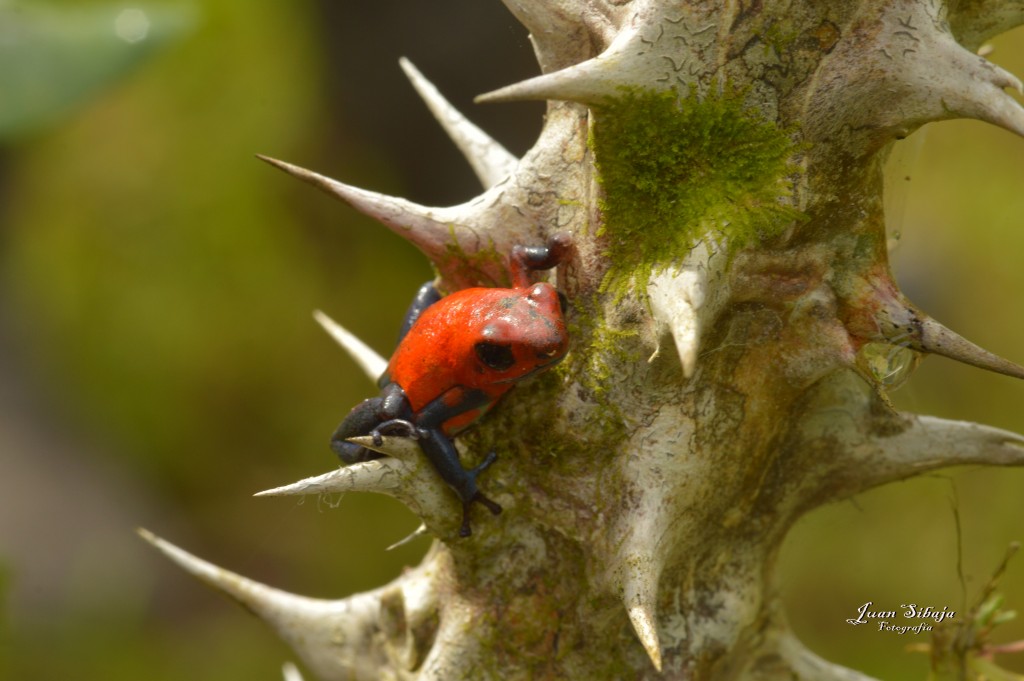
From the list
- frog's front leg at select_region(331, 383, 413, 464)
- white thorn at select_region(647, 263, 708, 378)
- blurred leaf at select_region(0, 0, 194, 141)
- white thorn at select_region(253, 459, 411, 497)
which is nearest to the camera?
white thorn at select_region(647, 263, 708, 378)

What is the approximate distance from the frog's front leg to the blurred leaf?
2.46 ft

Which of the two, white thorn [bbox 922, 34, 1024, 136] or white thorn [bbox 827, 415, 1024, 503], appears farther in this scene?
white thorn [bbox 827, 415, 1024, 503]

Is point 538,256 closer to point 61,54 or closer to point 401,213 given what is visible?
point 401,213

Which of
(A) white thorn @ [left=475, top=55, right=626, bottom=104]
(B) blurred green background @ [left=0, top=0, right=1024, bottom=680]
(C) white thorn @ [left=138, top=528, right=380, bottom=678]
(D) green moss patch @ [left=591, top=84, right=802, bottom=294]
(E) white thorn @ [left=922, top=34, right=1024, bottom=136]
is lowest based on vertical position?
(B) blurred green background @ [left=0, top=0, right=1024, bottom=680]

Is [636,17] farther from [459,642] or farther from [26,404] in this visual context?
[26,404]

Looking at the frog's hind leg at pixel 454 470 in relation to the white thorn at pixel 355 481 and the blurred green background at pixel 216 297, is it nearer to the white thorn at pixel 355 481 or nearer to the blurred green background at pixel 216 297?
the white thorn at pixel 355 481

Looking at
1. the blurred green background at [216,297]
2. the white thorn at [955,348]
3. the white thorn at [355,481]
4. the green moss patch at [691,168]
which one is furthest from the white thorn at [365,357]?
the blurred green background at [216,297]

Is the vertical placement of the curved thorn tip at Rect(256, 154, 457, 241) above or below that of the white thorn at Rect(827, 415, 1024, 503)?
above

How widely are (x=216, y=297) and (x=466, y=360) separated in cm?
230

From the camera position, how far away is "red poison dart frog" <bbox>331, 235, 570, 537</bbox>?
2.67ft

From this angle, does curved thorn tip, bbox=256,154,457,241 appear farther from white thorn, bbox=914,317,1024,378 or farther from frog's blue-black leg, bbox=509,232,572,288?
white thorn, bbox=914,317,1024,378

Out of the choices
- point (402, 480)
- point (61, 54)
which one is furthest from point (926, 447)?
point (61, 54)
